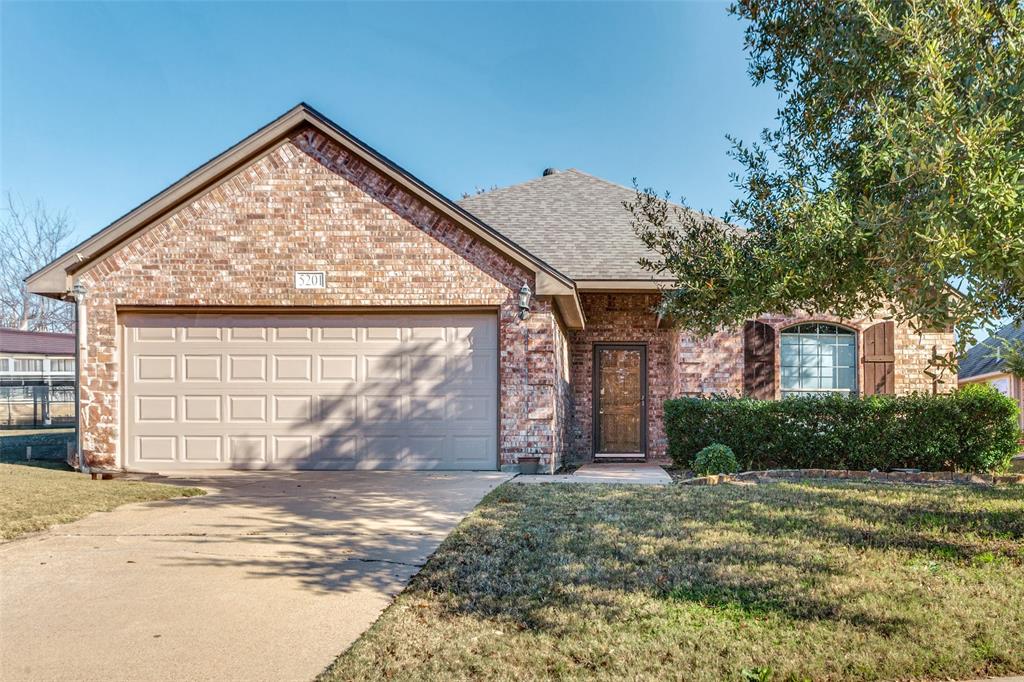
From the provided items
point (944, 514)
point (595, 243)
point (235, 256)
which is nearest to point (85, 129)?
point (235, 256)

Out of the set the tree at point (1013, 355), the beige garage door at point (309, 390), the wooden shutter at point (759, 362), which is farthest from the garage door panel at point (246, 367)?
the tree at point (1013, 355)

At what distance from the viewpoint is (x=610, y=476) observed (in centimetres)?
984

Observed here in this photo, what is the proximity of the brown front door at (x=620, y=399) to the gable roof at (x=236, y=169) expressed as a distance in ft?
12.5

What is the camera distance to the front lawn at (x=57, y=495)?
239 inches

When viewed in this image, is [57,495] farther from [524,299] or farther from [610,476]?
[610,476]

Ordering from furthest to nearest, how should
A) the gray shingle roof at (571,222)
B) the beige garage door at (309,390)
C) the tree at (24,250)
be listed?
1. the tree at (24,250)
2. the gray shingle roof at (571,222)
3. the beige garage door at (309,390)

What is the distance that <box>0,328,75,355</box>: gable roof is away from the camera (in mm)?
25078

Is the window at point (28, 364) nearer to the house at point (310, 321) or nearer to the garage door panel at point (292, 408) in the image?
the house at point (310, 321)

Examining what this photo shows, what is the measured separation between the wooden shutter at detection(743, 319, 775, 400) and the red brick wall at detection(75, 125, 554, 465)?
15.2ft

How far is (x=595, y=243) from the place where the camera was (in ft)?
44.4

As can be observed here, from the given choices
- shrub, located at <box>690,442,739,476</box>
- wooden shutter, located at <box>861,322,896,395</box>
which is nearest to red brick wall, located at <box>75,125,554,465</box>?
shrub, located at <box>690,442,739,476</box>

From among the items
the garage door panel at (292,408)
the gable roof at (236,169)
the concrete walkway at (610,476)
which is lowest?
the concrete walkway at (610,476)

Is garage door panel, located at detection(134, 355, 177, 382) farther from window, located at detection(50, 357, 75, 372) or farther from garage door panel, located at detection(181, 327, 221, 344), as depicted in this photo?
window, located at detection(50, 357, 75, 372)

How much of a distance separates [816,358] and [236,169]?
10.8 meters
